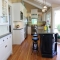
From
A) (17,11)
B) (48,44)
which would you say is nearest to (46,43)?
(48,44)

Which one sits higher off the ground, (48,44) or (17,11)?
(17,11)

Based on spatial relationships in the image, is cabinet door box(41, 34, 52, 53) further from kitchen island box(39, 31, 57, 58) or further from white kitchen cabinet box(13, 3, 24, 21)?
white kitchen cabinet box(13, 3, 24, 21)

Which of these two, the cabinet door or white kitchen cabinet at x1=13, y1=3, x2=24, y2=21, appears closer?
the cabinet door

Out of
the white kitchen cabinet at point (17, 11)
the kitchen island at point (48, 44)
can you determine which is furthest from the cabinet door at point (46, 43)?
the white kitchen cabinet at point (17, 11)

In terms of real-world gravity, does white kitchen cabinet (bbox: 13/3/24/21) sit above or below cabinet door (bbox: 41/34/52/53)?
above

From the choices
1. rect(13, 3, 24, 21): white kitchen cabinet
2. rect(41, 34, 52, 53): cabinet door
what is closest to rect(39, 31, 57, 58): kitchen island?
rect(41, 34, 52, 53): cabinet door

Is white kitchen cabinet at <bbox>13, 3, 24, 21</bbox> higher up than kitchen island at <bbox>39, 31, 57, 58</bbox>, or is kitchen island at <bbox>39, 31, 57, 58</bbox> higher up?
Answer: white kitchen cabinet at <bbox>13, 3, 24, 21</bbox>

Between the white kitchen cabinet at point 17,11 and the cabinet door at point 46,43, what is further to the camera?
the white kitchen cabinet at point 17,11

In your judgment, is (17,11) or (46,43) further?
(17,11)

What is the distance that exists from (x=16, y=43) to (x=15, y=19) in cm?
151

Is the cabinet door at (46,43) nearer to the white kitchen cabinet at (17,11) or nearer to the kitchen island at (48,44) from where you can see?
the kitchen island at (48,44)

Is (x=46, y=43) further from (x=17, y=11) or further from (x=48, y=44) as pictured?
(x=17, y=11)

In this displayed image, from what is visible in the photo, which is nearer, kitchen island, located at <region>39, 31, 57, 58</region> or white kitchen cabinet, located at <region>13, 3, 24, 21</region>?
kitchen island, located at <region>39, 31, 57, 58</region>

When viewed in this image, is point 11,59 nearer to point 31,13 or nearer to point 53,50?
point 53,50
